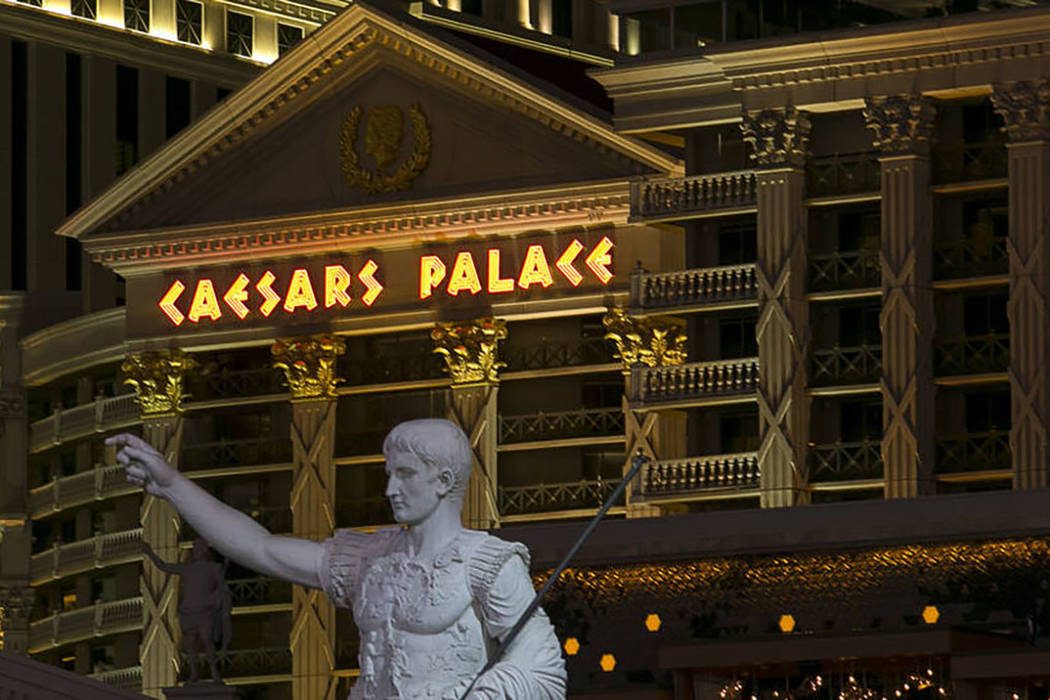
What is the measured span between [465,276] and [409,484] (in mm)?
56653

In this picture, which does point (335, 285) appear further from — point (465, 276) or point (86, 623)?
point (86, 623)

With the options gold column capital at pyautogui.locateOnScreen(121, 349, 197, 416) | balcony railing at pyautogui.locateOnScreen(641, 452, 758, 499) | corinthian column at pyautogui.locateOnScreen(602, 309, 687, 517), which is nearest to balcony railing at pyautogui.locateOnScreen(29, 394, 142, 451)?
gold column capital at pyautogui.locateOnScreen(121, 349, 197, 416)

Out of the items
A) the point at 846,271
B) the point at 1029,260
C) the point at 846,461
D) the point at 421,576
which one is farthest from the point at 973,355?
the point at 421,576

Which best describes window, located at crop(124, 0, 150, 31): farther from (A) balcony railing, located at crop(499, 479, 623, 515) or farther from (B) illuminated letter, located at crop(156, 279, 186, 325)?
(A) balcony railing, located at crop(499, 479, 623, 515)

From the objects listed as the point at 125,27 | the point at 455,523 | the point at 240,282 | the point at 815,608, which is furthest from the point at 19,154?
the point at 455,523

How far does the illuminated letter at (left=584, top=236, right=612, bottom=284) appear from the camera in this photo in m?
70.9

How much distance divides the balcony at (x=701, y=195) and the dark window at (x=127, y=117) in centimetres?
2870

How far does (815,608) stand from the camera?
58062mm

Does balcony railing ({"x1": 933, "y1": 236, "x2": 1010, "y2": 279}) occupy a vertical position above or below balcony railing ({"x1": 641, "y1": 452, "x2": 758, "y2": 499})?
above

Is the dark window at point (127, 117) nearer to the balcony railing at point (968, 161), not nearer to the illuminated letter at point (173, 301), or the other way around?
the illuminated letter at point (173, 301)

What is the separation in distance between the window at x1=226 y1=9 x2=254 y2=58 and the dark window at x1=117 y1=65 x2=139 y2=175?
11.8 feet

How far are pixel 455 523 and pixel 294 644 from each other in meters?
57.5

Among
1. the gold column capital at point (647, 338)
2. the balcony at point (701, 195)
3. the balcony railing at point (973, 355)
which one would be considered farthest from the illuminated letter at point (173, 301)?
the balcony railing at point (973, 355)

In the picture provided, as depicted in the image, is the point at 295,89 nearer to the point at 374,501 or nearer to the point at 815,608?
the point at 374,501
